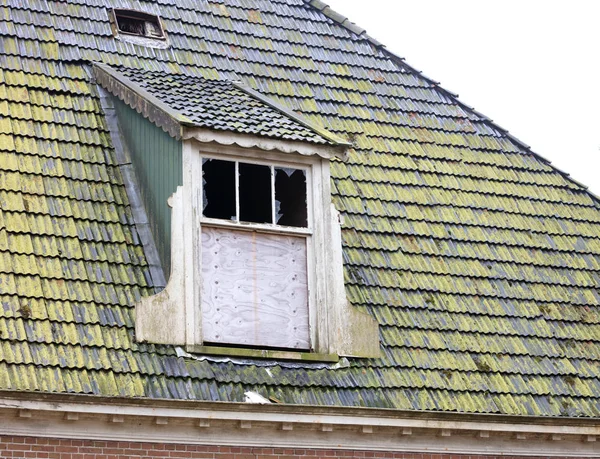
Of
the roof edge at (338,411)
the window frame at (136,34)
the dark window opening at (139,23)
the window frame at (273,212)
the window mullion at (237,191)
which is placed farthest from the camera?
the dark window opening at (139,23)

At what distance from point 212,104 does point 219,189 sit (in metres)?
1.02

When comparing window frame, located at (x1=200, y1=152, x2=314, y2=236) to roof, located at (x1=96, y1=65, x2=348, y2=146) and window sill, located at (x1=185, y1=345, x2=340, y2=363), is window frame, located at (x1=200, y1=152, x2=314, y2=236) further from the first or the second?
window sill, located at (x1=185, y1=345, x2=340, y2=363)

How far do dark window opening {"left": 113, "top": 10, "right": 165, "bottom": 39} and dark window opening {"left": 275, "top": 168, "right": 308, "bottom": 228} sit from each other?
139 inches

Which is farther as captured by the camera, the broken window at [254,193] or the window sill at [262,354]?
the broken window at [254,193]

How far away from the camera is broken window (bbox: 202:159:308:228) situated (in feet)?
37.8

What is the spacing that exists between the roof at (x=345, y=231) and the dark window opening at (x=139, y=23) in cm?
23

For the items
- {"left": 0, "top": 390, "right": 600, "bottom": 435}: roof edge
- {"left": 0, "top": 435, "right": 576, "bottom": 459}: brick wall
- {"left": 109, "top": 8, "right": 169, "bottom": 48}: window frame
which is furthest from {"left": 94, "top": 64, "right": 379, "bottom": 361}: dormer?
{"left": 109, "top": 8, "right": 169, "bottom": 48}: window frame

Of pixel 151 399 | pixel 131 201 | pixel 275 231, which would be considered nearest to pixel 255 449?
pixel 151 399

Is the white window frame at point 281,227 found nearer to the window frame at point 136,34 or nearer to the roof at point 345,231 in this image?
the roof at point 345,231

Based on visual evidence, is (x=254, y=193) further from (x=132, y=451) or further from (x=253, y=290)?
(x=132, y=451)

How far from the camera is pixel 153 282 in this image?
11156mm

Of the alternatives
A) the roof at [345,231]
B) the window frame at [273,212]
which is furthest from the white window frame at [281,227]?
the roof at [345,231]

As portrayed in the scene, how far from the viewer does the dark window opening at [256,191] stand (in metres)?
11.6

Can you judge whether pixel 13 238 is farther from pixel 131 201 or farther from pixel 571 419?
pixel 571 419
